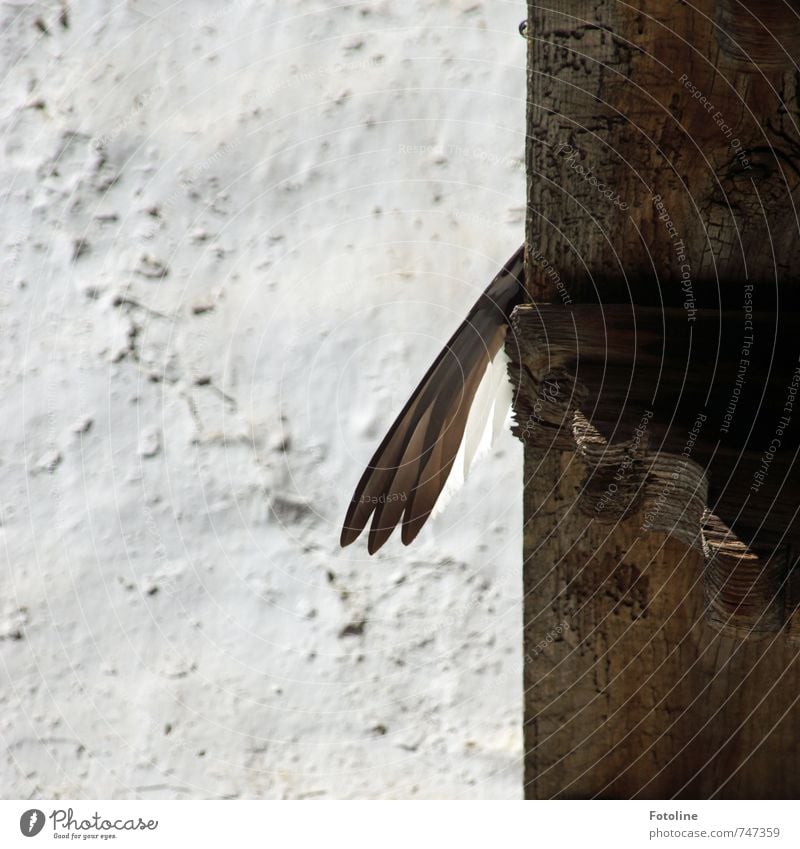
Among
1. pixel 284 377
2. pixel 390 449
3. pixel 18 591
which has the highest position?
pixel 390 449

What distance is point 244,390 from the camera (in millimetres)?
766

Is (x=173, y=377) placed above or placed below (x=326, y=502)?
above

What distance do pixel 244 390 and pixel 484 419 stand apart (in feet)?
1.26

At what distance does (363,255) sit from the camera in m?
0.74

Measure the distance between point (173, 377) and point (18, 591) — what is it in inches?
9.4

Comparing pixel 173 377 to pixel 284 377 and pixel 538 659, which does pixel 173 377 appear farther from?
pixel 538 659

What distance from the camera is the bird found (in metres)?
0.39
